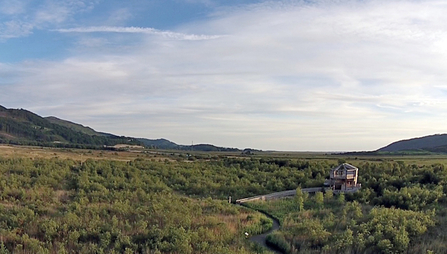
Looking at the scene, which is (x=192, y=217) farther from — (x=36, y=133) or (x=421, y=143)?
(x=421, y=143)

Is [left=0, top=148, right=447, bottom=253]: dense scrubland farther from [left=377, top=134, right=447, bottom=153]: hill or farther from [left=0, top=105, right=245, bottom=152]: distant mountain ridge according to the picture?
[left=377, top=134, right=447, bottom=153]: hill

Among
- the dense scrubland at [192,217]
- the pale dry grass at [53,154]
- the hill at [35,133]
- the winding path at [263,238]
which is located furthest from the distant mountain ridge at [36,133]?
the winding path at [263,238]

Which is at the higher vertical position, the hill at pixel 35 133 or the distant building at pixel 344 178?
the hill at pixel 35 133

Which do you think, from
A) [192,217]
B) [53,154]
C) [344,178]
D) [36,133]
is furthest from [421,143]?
[192,217]

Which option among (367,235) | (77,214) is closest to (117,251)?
(77,214)

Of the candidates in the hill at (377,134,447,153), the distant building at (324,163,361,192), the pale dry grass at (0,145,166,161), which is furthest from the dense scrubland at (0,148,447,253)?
the hill at (377,134,447,153)

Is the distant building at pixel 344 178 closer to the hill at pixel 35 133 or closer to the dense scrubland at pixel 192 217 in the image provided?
the dense scrubland at pixel 192 217

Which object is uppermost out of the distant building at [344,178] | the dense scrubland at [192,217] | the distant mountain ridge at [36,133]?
the distant mountain ridge at [36,133]

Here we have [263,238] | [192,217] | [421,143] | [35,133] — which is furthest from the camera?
[421,143]
